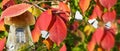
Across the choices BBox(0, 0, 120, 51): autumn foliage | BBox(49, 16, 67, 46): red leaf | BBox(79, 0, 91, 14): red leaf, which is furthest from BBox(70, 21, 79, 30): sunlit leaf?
BBox(49, 16, 67, 46): red leaf

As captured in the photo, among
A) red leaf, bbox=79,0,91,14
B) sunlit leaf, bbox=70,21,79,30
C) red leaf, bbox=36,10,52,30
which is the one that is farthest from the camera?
sunlit leaf, bbox=70,21,79,30

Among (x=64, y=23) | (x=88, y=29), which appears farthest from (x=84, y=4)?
(x=88, y=29)

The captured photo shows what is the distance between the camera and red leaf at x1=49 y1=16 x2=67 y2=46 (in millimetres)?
945

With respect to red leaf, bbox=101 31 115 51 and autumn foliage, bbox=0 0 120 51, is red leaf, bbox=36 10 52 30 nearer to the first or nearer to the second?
autumn foliage, bbox=0 0 120 51

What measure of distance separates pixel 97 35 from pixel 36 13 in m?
0.33

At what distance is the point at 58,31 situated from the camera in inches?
37.2

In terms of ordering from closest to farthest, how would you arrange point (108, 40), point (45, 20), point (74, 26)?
point (45, 20), point (108, 40), point (74, 26)

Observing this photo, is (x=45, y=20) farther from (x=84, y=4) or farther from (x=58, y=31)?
(x=84, y=4)

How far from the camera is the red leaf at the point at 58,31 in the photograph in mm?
945

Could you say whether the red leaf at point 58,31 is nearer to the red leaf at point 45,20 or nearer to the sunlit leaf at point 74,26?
the red leaf at point 45,20

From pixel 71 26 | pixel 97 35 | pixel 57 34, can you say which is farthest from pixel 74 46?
pixel 57 34

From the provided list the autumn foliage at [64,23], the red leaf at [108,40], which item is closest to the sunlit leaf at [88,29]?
the autumn foliage at [64,23]

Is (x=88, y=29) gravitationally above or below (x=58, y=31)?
below

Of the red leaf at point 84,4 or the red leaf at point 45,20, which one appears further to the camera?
the red leaf at point 84,4
